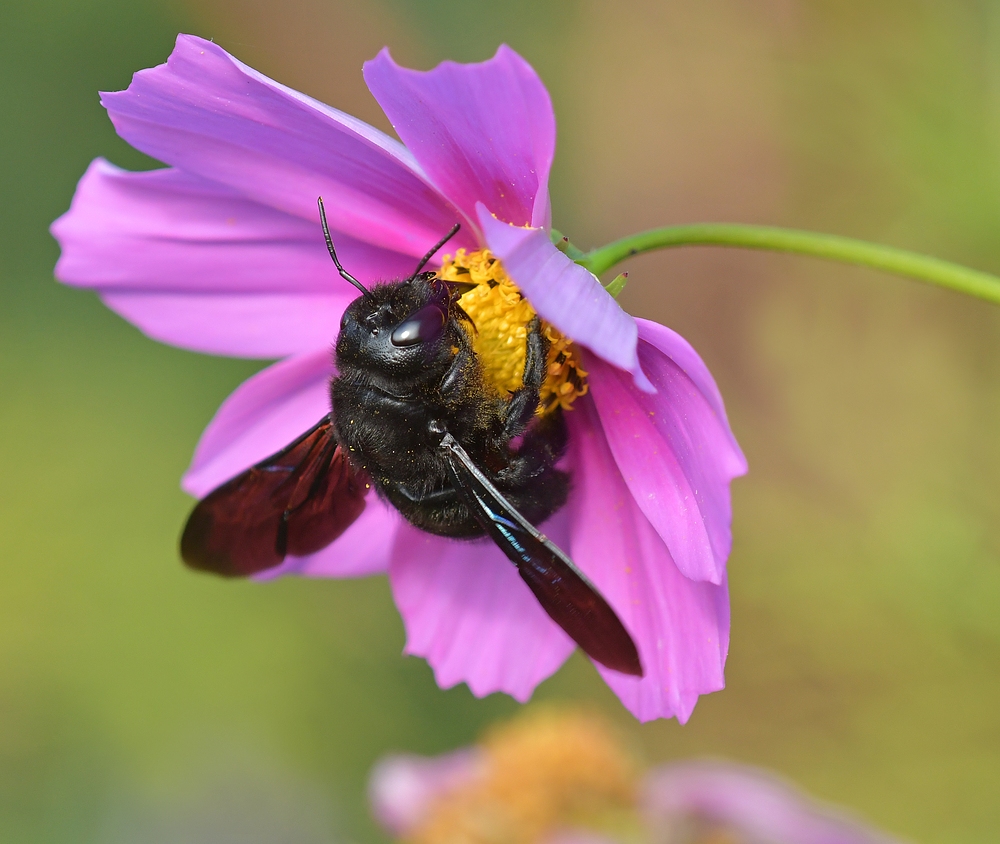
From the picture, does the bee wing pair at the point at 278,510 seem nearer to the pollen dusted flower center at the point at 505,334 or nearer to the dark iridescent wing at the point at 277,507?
the dark iridescent wing at the point at 277,507

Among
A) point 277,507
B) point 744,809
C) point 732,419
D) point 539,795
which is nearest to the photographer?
point 277,507

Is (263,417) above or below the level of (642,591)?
above

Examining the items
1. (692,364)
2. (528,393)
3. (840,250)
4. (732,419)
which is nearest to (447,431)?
(528,393)

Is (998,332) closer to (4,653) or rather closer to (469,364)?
(469,364)

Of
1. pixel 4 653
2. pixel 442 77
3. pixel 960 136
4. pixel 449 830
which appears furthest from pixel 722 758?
pixel 442 77

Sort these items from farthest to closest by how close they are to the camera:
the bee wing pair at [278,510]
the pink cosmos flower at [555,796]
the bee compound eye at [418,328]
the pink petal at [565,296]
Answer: the pink cosmos flower at [555,796], the bee wing pair at [278,510], the bee compound eye at [418,328], the pink petal at [565,296]

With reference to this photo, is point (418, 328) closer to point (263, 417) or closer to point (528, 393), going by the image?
point (528, 393)

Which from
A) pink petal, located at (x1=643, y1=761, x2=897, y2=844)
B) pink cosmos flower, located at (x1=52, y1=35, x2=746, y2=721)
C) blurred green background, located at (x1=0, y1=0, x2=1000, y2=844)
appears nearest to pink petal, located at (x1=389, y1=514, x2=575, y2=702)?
pink cosmos flower, located at (x1=52, y1=35, x2=746, y2=721)

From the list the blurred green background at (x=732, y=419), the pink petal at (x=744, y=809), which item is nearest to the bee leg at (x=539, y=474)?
the pink petal at (x=744, y=809)
